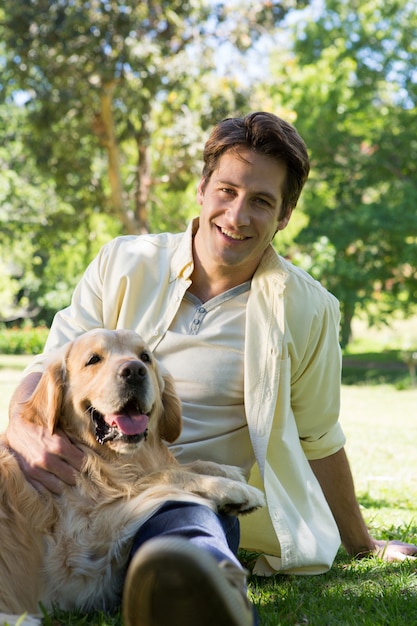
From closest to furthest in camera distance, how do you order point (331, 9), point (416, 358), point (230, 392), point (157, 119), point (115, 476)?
point (115, 476) → point (230, 392) → point (157, 119) → point (416, 358) → point (331, 9)

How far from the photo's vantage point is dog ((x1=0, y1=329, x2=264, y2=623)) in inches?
105

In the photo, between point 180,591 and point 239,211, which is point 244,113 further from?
point 180,591

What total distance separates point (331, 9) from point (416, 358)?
45.9 ft

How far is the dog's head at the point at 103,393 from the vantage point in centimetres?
288

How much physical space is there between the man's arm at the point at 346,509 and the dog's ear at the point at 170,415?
0.94 meters

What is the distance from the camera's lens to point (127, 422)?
115 inches

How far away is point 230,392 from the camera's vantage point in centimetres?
342

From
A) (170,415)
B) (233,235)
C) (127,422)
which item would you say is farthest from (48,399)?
(233,235)

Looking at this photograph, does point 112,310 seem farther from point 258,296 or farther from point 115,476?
point 115,476

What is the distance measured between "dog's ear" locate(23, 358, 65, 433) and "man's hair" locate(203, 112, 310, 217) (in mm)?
1209

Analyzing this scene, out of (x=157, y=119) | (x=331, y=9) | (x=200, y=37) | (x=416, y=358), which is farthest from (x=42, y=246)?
(x=331, y=9)

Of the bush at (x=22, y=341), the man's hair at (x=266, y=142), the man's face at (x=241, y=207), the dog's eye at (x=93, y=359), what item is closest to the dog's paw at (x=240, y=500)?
the dog's eye at (x=93, y=359)

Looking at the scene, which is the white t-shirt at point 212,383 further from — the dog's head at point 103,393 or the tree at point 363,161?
the tree at point 363,161

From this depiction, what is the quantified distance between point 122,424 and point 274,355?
2.70 feet
